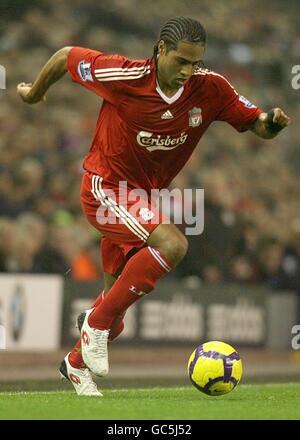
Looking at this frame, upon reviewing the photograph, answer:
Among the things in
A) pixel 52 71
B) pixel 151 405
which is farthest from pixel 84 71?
pixel 151 405

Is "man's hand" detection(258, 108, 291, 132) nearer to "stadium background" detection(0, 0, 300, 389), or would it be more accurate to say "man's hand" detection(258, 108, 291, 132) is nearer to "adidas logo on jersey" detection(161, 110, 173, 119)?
"adidas logo on jersey" detection(161, 110, 173, 119)

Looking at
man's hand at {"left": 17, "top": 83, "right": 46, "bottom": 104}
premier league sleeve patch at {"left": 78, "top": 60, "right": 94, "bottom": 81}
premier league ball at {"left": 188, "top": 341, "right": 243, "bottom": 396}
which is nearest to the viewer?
premier league ball at {"left": 188, "top": 341, "right": 243, "bottom": 396}

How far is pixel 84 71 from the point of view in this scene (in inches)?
275

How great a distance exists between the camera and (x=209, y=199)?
13.1 metres

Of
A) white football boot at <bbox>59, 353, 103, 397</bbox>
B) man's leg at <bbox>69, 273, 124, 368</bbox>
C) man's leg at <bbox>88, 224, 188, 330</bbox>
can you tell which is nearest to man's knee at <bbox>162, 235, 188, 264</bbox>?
man's leg at <bbox>88, 224, 188, 330</bbox>

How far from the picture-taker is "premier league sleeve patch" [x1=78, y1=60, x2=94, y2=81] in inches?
274

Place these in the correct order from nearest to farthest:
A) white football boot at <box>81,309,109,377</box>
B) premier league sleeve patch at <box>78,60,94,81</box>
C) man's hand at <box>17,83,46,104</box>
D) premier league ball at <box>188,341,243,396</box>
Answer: white football boot at <box>81,309,109,377</box> → premier league ball at <box>188,341,243,396</box> → premier league sleeve patch at <box>78,60,94,81</box> → man's hand at <box>17,83,46,104</box>

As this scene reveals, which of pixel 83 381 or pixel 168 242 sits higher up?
pixel 168 242

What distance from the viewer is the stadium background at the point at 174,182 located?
1198 cm

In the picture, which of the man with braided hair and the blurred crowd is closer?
the man with braided hair

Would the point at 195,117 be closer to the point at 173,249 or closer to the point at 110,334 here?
the point at 173,249

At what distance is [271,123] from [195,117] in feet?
1.62

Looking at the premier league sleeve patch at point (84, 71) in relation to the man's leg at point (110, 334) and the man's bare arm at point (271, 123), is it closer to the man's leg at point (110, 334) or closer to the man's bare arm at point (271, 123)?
the man's bare arm at point (271, 123)

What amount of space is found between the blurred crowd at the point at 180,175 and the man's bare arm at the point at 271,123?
4.75 m
